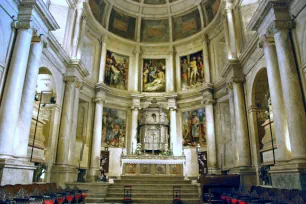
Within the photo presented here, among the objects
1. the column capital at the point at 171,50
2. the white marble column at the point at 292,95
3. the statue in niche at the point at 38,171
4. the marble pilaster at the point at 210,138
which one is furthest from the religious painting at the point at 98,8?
the white marble column at the point at 292,95

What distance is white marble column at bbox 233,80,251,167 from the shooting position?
484 inches

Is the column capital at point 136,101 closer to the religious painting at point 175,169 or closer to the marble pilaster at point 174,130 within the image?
the marble pilaster at point 174,130

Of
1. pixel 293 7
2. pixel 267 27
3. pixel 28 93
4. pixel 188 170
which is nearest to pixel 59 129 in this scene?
pixel 28 93

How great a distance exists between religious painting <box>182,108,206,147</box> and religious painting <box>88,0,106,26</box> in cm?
1006

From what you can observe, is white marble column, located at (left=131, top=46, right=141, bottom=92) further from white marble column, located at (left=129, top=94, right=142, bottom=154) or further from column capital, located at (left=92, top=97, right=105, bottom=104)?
column capital, located at (left=92, top=97, right=105, bottom=104)

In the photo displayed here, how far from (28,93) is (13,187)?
11.1ft

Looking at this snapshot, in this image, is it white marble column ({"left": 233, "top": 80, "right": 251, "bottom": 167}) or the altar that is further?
the altar

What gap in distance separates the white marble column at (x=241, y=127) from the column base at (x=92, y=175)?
9111 millimetres

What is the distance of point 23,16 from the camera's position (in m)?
9.18

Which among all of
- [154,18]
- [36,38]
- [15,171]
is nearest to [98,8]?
[154,18]

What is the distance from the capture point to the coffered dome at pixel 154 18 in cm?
1983

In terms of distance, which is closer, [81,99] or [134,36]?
[81,99]

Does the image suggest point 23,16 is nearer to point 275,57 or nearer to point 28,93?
point 28,93

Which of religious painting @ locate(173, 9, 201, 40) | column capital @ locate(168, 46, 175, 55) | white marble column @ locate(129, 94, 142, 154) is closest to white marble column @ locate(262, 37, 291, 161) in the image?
white marble column @ locate(129, 94, 142, 154)
